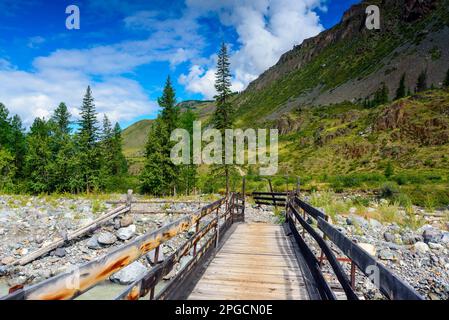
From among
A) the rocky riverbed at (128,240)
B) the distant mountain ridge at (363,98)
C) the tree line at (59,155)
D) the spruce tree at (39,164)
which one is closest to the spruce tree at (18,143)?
the tree line at (59,155)

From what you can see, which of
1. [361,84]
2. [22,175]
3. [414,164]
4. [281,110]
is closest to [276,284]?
[414,164]

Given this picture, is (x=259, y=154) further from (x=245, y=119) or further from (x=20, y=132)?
(x=245, y=119)

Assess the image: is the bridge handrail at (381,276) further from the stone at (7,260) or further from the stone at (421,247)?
→ the stone at (7,260)

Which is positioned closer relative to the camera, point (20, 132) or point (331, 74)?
point (20, 132)

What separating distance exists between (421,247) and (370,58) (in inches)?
5636

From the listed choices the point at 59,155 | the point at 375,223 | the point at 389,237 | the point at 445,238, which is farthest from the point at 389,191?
the point at 59,155

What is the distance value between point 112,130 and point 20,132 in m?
12.7

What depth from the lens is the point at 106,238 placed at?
45.6 feet

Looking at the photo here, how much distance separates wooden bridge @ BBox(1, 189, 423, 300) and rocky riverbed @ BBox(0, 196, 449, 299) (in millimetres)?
3108

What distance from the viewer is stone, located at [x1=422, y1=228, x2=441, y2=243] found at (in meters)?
12.0

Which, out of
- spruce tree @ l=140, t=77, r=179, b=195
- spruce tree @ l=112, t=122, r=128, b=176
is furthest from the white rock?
spruce tree @ l=112, t=122, r=128, b=176

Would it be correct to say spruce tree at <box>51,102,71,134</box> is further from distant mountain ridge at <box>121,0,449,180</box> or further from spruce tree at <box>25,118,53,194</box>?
distant mountain ridge at <box>121,0,449,180</box>

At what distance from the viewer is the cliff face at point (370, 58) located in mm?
105625

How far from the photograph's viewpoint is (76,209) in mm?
19656
